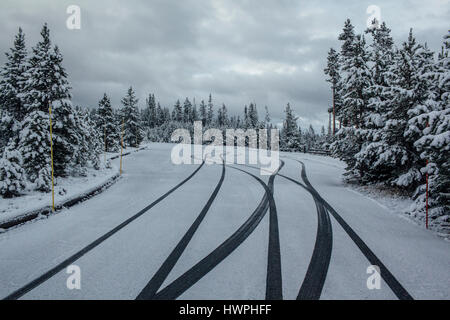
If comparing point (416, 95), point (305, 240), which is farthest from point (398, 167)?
point (305, 240)

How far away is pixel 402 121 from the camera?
10836 mm

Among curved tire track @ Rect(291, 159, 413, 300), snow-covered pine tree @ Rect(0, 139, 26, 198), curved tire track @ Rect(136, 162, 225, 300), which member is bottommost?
curved tire track @ Rect(291, 159, 413, 300)

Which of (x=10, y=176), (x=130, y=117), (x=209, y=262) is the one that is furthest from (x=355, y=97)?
(x=130, y=117)

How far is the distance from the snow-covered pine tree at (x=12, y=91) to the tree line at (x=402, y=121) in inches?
855

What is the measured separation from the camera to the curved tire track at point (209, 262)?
3936mm

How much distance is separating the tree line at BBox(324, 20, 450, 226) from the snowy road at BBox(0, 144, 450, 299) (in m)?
1.92

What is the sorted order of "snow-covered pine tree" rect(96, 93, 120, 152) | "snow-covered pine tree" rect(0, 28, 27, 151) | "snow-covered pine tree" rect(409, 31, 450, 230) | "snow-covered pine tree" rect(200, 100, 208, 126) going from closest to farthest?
1. "snow-covered pine tree" rect(409, 31, 450, 230)
2. "snow-covered pine tree" rect(0, 28, 27, 151)
3. "snow-covered pine tree" rect(96, 93, 120, 152)
4. "snow-covered pine tree" rect(200, 100, 208, 126)

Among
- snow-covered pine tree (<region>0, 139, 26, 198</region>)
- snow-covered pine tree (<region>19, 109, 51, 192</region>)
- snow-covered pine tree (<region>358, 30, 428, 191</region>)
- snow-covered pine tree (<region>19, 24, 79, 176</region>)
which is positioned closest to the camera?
snow-covered pine tree (<region>0, 139, 26, 198</region>)

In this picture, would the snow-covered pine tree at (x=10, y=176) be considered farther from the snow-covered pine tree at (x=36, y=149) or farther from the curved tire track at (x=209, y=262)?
the curved tire track at (x=209, y=262)

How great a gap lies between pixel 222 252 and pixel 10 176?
802cm

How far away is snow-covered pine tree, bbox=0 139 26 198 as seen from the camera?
8.47 meters

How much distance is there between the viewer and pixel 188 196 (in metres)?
10.3

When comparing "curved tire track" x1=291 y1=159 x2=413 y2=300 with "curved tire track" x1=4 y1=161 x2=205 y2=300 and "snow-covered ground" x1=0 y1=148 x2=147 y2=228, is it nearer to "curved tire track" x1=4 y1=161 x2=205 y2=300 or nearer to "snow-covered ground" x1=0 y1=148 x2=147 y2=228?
"curved tire track" x1=4 y1=161 x2=205 y2=300

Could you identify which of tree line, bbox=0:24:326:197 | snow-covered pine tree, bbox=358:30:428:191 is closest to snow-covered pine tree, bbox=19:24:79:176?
tree line, bbox=0:24:326:197
